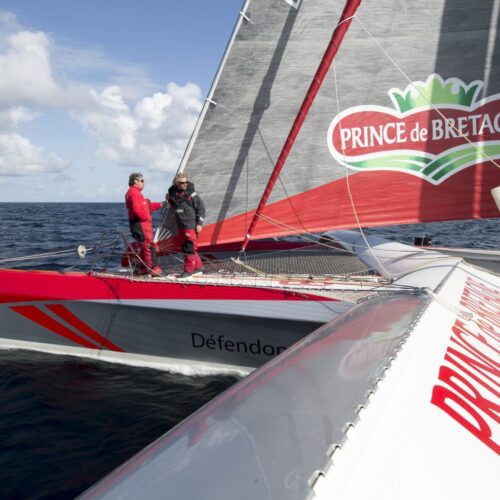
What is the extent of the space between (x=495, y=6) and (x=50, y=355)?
23.4 feet

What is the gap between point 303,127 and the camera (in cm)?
625

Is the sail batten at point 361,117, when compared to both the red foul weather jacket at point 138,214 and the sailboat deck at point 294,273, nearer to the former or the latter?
the sailboat deck at point 294,273

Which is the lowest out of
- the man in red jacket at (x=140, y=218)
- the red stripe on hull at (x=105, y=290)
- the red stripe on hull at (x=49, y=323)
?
the red stripe on hull at (x=49, y=323)

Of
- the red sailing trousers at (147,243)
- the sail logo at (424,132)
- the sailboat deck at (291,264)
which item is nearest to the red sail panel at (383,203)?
the sail logo at (424,132)

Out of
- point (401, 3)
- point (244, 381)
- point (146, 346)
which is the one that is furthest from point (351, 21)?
point (244, 381)

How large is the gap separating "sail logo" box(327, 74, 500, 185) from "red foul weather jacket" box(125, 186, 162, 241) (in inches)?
100

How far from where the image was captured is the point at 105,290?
552cm

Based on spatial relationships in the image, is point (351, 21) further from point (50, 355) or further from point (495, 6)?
point (50, 355)

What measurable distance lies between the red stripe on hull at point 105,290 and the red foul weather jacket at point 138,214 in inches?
27.0

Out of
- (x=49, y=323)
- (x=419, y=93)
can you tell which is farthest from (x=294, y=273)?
(x=49, y=323)

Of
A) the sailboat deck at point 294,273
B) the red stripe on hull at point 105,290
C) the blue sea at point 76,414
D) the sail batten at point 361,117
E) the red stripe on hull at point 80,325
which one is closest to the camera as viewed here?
the blue sea at point 76,414

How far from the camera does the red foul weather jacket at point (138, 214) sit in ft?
19.1

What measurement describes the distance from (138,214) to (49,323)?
1791mm

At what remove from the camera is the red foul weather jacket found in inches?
229
